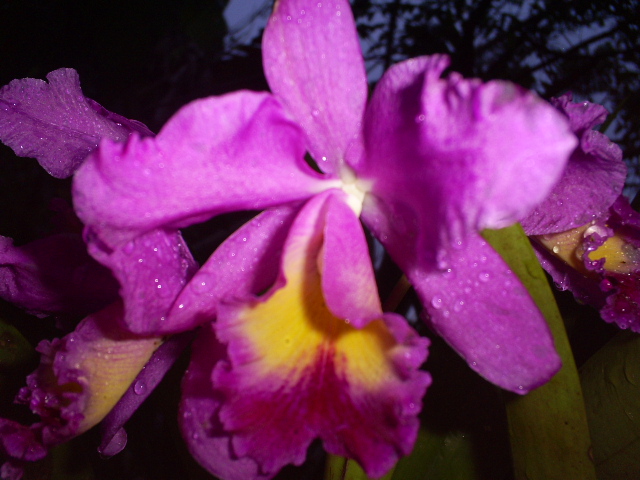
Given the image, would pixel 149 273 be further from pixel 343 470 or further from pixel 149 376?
pixel 343 470

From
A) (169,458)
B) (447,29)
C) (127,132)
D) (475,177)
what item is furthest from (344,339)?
(447,29)

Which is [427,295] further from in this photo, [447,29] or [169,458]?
[447,29]

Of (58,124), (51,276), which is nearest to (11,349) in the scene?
(51,276)

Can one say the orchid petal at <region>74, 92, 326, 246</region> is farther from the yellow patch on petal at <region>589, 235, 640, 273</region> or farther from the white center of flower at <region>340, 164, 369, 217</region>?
the yellow patch on petal at <region>589, 235, 640, 273</region>

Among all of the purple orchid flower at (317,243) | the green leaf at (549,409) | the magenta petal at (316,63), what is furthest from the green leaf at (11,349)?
the green leaf at (549,409)

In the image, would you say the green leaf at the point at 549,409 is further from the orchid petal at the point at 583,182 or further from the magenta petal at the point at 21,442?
the magenta petal at the point at 21,442

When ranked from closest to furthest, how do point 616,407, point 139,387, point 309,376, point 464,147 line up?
point 464,147, point 309,376, point 139,387, point 616,407
